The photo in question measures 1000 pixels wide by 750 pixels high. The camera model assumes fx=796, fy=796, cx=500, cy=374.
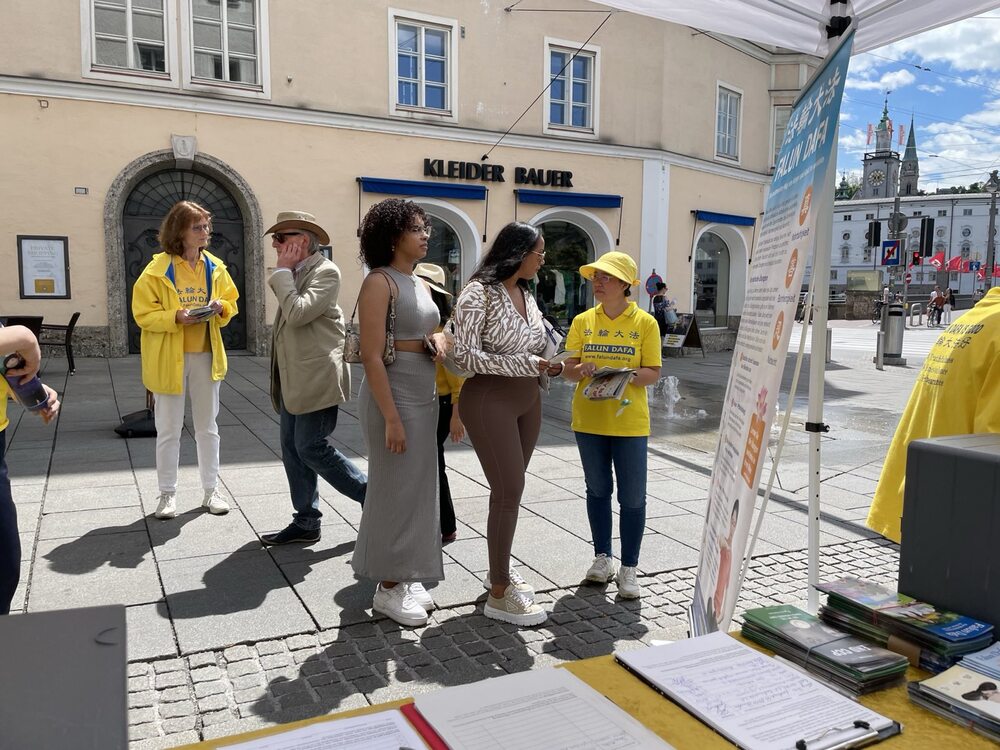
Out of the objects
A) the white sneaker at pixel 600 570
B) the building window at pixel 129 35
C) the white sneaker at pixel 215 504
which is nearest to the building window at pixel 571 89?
the building window at pixel 129 35

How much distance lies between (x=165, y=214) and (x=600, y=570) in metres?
13.5

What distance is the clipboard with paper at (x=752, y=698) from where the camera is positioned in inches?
52.2

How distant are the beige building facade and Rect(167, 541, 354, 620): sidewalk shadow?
1151cm

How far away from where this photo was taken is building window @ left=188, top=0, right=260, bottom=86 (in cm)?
1448

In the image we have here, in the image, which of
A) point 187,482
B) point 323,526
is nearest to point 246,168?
point 187,482

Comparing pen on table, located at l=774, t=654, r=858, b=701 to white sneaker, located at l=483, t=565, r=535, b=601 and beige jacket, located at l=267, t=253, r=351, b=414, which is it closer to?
white sneaker, located at l=483, t=565, r=535, b=601

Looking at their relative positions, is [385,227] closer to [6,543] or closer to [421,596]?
[421,596]

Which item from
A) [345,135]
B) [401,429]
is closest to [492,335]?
[401,429]

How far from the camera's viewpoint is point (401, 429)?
3416 mm

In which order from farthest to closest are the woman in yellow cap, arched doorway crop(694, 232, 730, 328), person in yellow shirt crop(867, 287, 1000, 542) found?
arched doorway crop(694, 232, 730, 328) → the woman in yellow cap → person in yellow shirt crop(867, 287, 1000, 542)

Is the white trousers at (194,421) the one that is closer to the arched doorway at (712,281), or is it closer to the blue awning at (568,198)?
the blue awning at (568,198)

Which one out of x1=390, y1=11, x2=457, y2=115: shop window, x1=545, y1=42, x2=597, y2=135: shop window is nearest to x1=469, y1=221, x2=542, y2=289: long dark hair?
x1=390, y1=11, x2=457, y2=115: shop window

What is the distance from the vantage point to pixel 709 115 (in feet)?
67.0

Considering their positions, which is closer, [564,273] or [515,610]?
[515,610]
